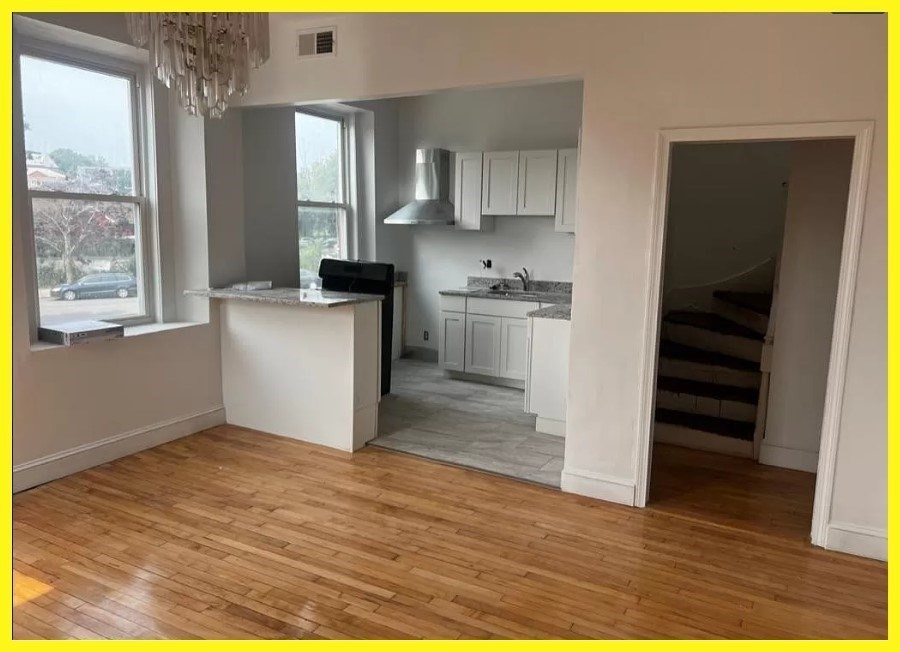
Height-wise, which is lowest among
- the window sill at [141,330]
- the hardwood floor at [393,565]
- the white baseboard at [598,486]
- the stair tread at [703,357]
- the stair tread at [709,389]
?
the hardwood floor at [393,565]

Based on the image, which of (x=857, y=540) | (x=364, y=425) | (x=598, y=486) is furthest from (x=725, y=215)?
(x=364, y=425)

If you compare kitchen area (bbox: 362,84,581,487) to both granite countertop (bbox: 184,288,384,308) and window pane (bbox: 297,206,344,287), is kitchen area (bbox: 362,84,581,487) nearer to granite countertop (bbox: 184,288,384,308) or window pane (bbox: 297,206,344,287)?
window pane (bbox: 297,206,344,287)

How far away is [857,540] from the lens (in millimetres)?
3188

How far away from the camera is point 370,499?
371 centimetres

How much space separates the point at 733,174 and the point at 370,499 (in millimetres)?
4165

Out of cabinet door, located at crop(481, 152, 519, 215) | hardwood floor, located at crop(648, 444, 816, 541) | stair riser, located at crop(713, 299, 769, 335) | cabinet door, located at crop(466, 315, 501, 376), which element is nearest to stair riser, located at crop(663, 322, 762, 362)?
stair riser, located at crop(713, 299, 769, 335)

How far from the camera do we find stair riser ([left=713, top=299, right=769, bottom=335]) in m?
4.97

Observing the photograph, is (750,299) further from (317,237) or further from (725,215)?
(317,237)

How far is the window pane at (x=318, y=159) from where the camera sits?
6133 mm

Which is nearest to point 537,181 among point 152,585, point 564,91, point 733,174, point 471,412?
point 564,91

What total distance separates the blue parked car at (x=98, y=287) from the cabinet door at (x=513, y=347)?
10.5ft

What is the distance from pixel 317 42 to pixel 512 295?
2845 millimetres

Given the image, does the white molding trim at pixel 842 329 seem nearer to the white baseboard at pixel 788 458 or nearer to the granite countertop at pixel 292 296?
the white baseboard at pixel 788 458

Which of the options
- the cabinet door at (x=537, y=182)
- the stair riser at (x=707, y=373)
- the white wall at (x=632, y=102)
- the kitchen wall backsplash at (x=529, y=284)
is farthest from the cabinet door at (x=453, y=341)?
the white wall at (x=632, y=102)
